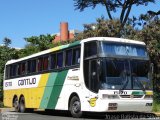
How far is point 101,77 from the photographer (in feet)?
61.7

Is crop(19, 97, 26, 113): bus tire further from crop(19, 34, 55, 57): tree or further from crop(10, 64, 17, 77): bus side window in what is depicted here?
crop(19, 34, 55, 57): tree

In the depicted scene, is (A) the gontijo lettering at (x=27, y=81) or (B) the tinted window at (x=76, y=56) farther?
(A) the gontijo lettering at (x=27, y=81)

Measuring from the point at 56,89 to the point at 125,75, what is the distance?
466 centimetres

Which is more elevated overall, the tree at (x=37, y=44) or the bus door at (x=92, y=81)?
the tree at (x=37, y=44)

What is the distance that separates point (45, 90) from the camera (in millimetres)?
24078

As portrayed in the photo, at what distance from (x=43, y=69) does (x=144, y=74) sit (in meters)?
6.36

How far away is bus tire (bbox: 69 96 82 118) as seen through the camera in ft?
66.2

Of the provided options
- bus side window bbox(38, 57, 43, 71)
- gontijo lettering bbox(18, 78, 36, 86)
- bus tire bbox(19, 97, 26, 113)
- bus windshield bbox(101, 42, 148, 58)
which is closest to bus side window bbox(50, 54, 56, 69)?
bus side window bbox(38, 57, 43, 71)

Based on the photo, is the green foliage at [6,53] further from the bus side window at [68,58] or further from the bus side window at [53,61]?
the bus side window at [68,58]

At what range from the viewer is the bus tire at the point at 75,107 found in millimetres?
20188

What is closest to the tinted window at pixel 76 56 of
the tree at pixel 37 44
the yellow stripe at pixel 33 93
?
the yellow stripe at pixel 33 93

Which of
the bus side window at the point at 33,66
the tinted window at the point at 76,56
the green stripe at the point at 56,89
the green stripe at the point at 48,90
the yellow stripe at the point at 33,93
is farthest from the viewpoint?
the bus side window at the point at 33,66

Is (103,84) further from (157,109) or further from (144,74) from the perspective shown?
(157,109)

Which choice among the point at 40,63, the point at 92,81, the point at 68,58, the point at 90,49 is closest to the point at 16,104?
the point at 40,63
